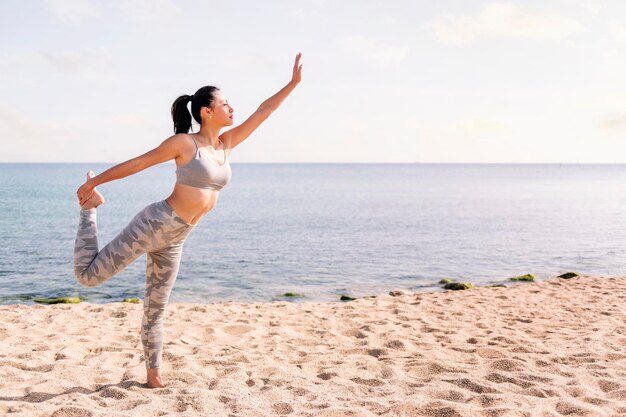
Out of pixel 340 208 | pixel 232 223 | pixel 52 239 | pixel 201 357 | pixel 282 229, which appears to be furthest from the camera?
pixel 340 208

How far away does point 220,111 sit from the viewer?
4.93 meters

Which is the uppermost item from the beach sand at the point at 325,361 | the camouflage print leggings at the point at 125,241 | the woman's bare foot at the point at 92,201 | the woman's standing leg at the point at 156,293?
the woman's bare foot at the point at 92,201

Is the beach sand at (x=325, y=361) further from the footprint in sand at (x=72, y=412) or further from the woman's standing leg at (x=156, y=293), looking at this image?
the woman's standing leg at (x=156, y=293)

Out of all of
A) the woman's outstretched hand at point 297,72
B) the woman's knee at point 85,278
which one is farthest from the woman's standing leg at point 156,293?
the woman's outstretched hand at point 297,72

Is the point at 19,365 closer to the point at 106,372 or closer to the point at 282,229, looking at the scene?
the point at 106,372

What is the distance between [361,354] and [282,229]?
82.7ft

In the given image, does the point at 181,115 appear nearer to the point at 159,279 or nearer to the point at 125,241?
the point at 125,241

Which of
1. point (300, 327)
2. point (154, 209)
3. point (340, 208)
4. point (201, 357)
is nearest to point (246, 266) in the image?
point (300, 327)

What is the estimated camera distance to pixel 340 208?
155 ft

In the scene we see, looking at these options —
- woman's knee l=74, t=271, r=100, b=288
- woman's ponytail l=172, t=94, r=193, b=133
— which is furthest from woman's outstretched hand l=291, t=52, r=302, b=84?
woman's knee l=74, t=271, r=100, b=288

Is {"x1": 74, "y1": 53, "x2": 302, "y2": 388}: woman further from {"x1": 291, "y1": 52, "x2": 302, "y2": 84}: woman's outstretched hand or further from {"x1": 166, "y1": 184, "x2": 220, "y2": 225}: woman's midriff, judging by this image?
{"x1": 291, "y1": 52, "x2": 302, "y2": 84}: woman's outstretched hand

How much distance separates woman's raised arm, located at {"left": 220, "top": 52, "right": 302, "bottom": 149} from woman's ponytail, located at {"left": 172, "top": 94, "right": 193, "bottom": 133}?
371 millimetres

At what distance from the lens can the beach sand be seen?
4883 mm

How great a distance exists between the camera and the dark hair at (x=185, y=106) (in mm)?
4938
